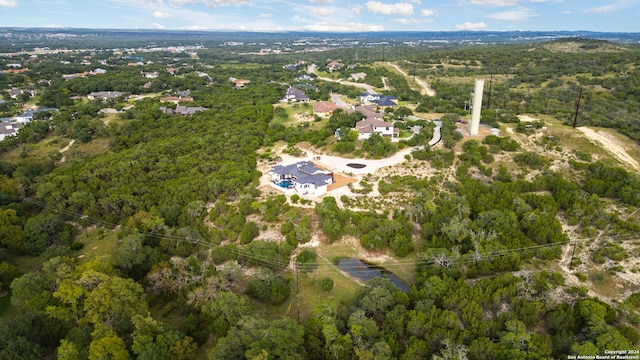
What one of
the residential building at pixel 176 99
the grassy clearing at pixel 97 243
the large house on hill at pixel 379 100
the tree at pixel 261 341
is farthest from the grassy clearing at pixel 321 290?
the residential building at pixel 176 99

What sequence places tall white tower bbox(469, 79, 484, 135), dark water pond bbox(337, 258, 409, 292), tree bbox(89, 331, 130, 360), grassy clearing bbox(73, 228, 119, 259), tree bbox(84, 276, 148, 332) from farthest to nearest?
tall white tower bbox(469, 79, 484, 135) → grassy clearing bbox(73, 228, 119, 259) → dark water pond bbox(337, 258, 409, 292) → tree bbox(84, 276, 148, 332) → tree bbox(89, 331, 130, 360)

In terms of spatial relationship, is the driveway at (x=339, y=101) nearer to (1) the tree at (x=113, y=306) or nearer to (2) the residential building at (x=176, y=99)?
(2) the residential building at (x=176, y=99)

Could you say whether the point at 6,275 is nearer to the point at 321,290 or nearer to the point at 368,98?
the point at 321,290

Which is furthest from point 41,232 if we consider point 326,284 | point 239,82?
point 239,82

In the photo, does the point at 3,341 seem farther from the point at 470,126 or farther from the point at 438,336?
the point at 470,126

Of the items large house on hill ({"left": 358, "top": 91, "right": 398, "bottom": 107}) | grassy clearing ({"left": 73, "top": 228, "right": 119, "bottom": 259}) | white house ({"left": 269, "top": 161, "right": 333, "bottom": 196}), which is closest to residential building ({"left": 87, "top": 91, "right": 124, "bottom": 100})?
large house on hill ({"left": 358, "top": 91, "right": 398, "bottom": 107})

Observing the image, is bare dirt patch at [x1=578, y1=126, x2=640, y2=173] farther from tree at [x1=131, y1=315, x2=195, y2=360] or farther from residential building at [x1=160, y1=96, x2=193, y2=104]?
residential building at [x1=160, y1=96, x2=193, y2=104]

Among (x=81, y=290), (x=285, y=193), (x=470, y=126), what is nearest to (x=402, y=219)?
(x=285, y=193)
